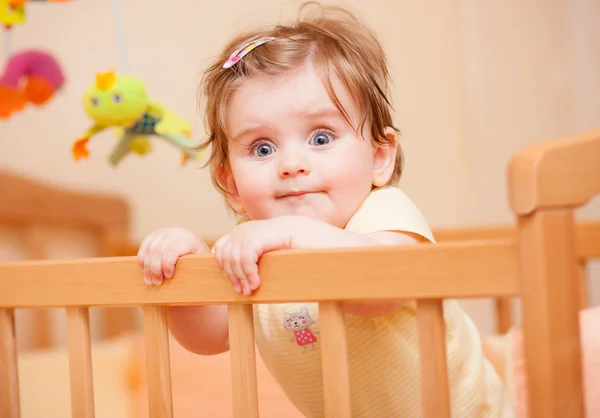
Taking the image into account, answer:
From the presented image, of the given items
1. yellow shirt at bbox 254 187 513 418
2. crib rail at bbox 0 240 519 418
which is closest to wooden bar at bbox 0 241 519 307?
crib rail at bbox 0 240 519 418

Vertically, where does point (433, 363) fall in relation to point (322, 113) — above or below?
below

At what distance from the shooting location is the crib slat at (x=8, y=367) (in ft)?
2.43

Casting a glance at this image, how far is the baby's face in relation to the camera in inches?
30.1

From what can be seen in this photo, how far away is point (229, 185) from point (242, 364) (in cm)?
33

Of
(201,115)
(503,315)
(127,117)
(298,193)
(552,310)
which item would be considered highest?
(201,115)

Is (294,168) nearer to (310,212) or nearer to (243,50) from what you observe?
(310,212)

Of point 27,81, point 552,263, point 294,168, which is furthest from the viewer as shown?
point 27,81

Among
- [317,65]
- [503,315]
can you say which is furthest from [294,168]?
[503,315]

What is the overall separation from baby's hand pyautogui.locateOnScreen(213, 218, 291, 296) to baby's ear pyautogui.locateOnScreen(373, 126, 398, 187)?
229 millimetres

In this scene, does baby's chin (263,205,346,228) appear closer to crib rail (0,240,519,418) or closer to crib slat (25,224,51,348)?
crib rail (0,240,519,418)

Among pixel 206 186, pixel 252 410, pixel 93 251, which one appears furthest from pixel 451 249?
pixel 93 251

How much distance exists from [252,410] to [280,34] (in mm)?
445

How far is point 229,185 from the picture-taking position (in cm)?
91

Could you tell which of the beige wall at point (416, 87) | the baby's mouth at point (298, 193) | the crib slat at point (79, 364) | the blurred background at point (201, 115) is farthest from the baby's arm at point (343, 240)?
the beige wall at point (416, 87)
